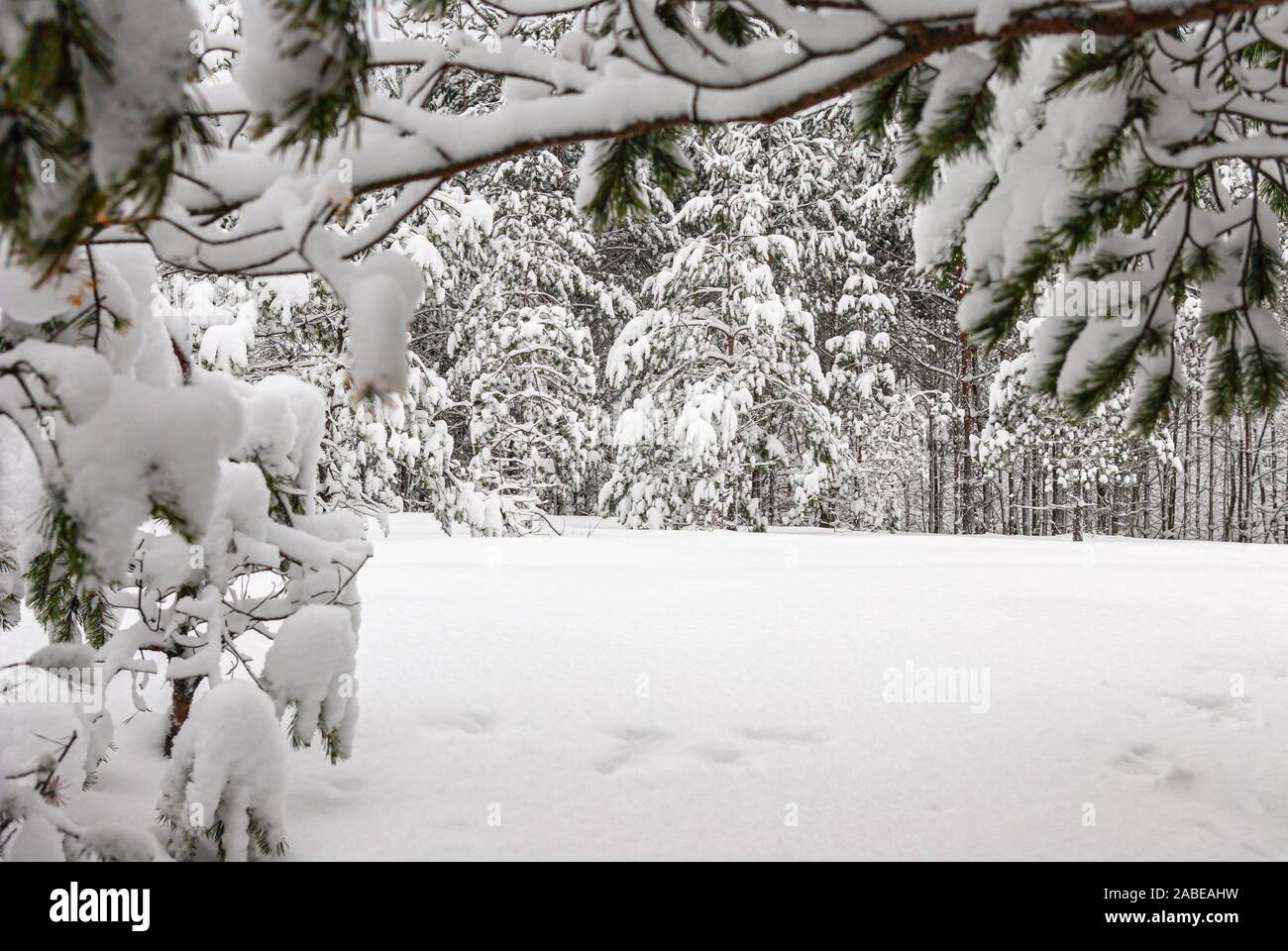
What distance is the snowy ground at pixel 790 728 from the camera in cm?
238

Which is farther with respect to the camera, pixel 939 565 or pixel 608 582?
pixel 939 565

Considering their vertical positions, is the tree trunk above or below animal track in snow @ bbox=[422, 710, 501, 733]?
above

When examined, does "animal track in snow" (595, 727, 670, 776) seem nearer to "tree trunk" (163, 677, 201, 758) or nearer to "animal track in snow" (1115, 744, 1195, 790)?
"tree trunk" (163, 677, 201, 758)

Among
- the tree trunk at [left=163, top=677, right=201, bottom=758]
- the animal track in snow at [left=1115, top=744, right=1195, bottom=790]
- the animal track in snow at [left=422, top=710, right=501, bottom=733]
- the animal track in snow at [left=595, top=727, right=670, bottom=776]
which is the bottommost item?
the animal track in snow at [left=1115, top=744, right=1195, bottom=790]

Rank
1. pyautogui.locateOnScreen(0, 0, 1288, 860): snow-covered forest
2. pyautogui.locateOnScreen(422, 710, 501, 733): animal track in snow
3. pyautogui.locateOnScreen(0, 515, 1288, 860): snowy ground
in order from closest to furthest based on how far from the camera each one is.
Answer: pyautogui.locateOnScreen(0, 0, 1288, 860): snow-covered forest
pyautogui.locateOnScreen(0, 515, 1288, 860): snowy ground
pyautogui.locateOnScreen(422, 710, 501, 733): animal track in snow

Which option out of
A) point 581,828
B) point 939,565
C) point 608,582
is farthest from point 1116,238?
point 939,565

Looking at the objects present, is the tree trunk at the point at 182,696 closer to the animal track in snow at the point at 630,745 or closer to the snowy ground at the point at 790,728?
the snowy ground at the point at 790,728

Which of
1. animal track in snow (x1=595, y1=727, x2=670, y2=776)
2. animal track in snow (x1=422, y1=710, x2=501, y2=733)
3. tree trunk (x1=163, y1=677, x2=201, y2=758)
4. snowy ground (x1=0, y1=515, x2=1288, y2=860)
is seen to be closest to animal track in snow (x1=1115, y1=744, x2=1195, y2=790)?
snowy ground (x1=0, y1=515, x2=1288, y2=860)

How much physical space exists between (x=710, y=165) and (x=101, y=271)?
13.1 metres

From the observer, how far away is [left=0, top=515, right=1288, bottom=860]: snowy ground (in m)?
2.38

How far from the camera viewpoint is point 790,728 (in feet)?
10.0

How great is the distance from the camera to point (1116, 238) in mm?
1955

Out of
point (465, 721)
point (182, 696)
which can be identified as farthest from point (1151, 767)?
point (182, 696)

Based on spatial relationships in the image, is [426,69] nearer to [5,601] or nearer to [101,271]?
[101,271]
